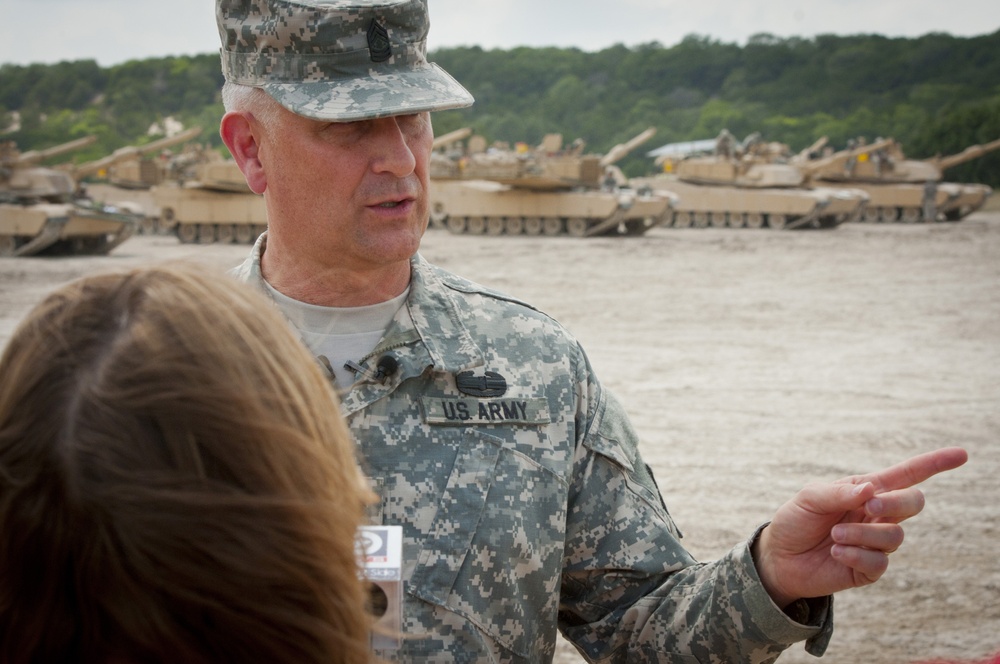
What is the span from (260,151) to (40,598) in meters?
1.35

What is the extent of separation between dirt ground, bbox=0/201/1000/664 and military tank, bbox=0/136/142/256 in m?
0.59

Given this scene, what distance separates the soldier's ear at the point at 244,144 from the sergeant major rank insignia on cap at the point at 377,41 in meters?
0.29

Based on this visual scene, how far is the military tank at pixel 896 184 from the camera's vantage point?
27531 mm

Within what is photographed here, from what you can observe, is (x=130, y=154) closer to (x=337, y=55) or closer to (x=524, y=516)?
(x=337, y=55)

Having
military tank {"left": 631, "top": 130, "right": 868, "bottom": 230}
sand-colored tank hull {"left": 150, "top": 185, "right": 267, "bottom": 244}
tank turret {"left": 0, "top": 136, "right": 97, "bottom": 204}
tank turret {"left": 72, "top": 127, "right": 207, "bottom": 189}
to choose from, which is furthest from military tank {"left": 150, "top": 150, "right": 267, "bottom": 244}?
military tank {"left": 631, "top": 130, "right": 868, "bottom": 230}

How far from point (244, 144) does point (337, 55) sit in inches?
12.3

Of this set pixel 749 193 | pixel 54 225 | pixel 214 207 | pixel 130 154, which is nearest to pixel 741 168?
pixel 749 193

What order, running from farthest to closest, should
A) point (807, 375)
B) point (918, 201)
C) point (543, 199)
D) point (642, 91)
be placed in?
point (642, 91), point (918, 201), point (543, 199), point (807, 375)

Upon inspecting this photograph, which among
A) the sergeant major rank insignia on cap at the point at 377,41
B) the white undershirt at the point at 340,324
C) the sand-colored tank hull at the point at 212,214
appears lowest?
the sand-colored tank hull at the point at 212,214

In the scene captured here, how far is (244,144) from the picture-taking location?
7.11ft

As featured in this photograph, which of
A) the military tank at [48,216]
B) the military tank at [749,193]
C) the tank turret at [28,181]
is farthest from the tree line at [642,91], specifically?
the military tank at [48,216]

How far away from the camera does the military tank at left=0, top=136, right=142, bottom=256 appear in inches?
809

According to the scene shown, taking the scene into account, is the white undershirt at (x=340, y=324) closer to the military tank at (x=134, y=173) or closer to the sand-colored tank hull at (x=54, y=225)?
the sand-colored tank hull at (x=54, y=225)

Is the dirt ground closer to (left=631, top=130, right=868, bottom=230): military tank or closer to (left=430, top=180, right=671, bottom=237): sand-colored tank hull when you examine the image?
(left=430, top=180, right=671, bottom=237): sand-colored tank hull
